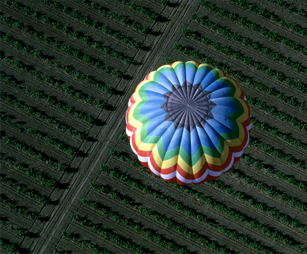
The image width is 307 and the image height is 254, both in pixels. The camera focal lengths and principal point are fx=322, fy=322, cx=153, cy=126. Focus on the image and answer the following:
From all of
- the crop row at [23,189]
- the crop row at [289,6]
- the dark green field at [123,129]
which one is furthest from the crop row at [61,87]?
the crop row at [289,6]

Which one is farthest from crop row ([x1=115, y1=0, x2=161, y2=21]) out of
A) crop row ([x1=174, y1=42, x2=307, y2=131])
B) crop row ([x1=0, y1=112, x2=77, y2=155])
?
crop row ([x1=0, y1=112, x2=77, y2=155])

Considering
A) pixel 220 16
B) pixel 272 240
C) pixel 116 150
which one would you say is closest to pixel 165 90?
pixel 116 150

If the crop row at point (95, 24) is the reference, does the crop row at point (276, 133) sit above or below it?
below

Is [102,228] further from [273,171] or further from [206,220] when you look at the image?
[273,171]

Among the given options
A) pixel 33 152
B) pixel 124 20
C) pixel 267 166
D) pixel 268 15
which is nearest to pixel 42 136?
pixel 33 152

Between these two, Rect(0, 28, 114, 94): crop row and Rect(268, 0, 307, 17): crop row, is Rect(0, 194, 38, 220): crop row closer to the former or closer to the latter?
Rect(0, 28, 114, 94): crop row

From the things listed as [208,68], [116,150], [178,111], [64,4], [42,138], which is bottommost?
[42,138]

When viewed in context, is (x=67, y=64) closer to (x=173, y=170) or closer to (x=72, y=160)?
(x=72, y=160)

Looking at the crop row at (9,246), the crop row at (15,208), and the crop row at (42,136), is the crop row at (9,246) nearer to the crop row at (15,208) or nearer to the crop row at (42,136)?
the crop row at (15,208)
